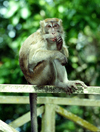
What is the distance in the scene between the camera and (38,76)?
420 centimetres

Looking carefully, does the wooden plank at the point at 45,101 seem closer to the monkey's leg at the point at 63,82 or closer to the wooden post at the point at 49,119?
the wooden post at the point at 49,119

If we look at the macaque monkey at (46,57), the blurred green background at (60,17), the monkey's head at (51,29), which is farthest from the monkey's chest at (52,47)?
the blurred green background at (60,17)

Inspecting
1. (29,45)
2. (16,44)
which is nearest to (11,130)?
(29,45)

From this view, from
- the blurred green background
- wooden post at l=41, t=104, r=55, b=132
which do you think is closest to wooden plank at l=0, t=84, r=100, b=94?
wooden post at l=41, t=104, r=55, b=132

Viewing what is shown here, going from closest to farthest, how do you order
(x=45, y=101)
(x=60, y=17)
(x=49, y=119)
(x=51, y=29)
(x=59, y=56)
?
(x=59, y=56) < (x=51, y=29) < (x=49, y=119) < (x=45, y=101) < (x=60, y=17)

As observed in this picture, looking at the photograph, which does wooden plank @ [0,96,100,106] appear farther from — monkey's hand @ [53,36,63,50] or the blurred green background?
monkey's hand @ [53,36,63,50]

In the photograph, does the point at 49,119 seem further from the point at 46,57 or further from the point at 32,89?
the point at 32,89

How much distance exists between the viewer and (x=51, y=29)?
4180 mm

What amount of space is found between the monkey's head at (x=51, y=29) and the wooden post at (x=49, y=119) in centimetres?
Result: 127

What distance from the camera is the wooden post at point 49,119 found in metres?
4.69

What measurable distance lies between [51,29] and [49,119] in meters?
1.57

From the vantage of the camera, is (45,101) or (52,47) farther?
(45,101)

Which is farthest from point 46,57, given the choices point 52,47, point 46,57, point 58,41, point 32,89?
point 32,89

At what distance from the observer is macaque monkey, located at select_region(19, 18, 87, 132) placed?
158 inches
